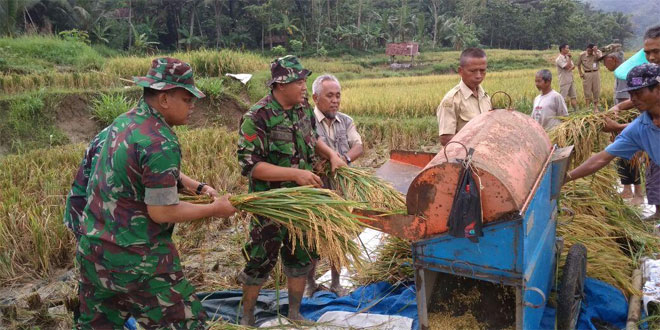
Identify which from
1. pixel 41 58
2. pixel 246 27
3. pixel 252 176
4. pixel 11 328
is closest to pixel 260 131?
pixel 252 176

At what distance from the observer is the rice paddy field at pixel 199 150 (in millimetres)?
4145

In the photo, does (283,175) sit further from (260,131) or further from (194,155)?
(194,155)

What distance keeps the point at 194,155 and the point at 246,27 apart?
31728 millimetres

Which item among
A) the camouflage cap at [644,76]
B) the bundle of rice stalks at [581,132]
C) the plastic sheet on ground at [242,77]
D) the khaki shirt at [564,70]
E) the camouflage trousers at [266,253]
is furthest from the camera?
the plastic sheet on ground at [242,77]

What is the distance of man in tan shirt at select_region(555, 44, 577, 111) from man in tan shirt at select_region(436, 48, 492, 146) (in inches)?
309

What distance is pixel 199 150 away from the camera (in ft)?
25.3

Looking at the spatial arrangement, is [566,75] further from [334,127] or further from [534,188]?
[534,188]

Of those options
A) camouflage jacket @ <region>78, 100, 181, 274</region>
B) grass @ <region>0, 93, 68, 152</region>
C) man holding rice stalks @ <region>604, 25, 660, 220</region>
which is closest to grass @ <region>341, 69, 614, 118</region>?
man holding rice stalks @ <region>604, 25, 660, 220</region>

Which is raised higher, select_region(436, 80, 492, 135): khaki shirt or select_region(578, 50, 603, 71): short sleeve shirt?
select_region(578, 50, 603, 71): short sleeve shirt

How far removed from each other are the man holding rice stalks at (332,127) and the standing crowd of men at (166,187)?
0.41 meters

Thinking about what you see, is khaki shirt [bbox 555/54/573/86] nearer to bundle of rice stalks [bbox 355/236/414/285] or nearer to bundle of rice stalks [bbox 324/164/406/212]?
bundle of rice stalks [bbox 355/236/414/285]

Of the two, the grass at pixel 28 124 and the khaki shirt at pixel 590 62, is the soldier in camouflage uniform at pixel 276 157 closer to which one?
the grass at pixel 28 124

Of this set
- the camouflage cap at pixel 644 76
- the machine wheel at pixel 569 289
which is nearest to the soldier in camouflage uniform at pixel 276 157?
the machine wheel at pixel 569 289

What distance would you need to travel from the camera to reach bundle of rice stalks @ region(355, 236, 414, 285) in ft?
12.7
